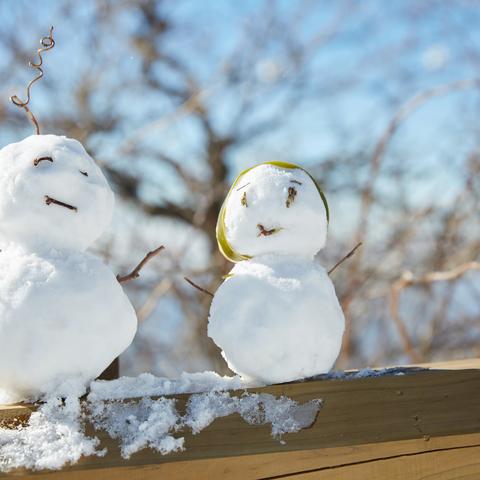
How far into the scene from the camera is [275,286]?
2.53ft

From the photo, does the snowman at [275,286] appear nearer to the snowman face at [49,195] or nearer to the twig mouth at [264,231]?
the twig mouth at [264,231]

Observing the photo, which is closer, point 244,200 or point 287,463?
point 287,463

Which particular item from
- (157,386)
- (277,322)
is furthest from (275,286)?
(157,386)

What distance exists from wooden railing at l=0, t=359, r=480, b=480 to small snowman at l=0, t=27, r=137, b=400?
0.19 ft

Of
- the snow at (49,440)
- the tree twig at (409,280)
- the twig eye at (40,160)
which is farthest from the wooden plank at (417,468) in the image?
the tree twig at (409,280)

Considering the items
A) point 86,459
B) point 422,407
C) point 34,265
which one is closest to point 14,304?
point 34,265

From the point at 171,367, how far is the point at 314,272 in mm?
2721

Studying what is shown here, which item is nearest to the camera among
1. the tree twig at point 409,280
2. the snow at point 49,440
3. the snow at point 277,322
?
the snow at point 49,440

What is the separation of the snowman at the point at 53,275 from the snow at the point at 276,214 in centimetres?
16

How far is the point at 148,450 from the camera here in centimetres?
68

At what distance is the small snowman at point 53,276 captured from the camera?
69cm

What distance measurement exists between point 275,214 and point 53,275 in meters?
0.27

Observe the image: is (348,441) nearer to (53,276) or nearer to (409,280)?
(53,276)

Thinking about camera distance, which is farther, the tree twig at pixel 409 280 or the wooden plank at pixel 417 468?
the tree twig at pixel 409 280
